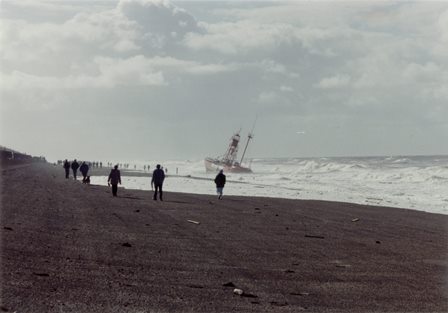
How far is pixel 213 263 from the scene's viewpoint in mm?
11898

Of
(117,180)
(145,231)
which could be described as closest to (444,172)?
(117,180)

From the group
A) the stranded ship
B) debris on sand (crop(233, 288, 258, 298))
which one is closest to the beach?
debris on sand (crop(233, 288, 258, 298))

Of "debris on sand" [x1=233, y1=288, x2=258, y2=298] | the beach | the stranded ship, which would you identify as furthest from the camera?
the stranded ship

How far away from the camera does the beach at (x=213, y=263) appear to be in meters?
8.68

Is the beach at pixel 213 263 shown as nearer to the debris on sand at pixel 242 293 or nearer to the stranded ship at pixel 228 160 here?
the debris on sand at pixel 242 293

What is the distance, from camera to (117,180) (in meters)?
30.8

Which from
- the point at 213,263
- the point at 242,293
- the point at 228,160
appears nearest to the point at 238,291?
the point at 242,293

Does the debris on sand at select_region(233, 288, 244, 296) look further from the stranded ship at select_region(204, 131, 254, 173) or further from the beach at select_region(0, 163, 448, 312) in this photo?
the stranded ship at select_region(204, 131, 254, 173)

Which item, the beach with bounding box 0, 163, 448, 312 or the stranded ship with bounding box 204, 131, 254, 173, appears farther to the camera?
the stranded ship with bounding box 204, 131, 254, 173

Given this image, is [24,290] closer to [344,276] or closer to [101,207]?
[344,276]

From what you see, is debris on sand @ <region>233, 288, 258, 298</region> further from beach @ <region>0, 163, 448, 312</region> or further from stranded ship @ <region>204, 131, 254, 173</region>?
stranded ship @ <region>204, 131, 254, 173</region>

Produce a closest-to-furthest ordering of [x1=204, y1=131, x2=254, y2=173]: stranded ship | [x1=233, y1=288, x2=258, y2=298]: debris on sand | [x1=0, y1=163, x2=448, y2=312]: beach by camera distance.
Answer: [x1=0, y1=163, x2=448, y2=312]: beach
[x1=233, y1=288, x2=258, y2=298]: debris on sand
[x1=204, y1=131, x2=254, y2=173]: stranded ship

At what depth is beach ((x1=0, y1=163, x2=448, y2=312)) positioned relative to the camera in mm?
8680

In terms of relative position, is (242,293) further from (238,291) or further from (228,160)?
(228,160)
